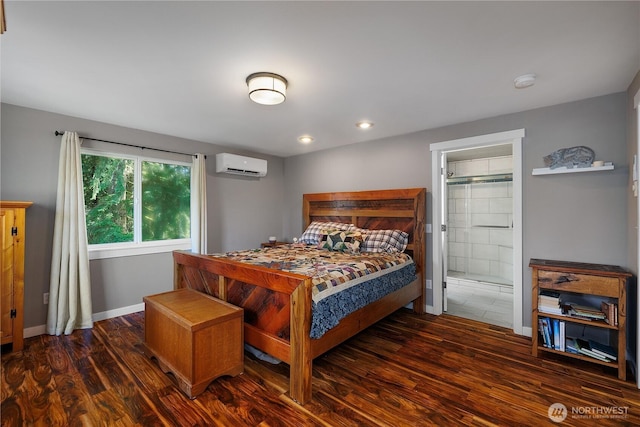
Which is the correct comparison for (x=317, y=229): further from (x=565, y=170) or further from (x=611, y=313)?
(x=611, y=313)

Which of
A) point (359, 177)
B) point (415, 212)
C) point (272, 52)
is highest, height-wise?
point (272, 52)

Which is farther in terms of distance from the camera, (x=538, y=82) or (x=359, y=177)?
(x=359, y=177)

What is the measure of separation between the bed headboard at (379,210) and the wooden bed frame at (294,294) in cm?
1

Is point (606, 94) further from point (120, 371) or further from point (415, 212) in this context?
point (120, 371)

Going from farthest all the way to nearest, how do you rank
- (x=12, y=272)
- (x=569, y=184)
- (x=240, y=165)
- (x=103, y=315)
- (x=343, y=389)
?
(x=240, y=165) < (x=103, y=315) < (x=569, y=184) < (x=12, y=272) < (x=343, y=389)

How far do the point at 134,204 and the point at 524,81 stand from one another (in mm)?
4293

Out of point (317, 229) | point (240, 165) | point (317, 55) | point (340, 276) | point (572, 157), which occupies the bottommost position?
point (340, 276)

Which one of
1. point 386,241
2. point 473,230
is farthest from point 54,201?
point 473,230

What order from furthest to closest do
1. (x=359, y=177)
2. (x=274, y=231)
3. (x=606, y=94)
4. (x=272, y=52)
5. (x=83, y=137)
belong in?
1. (x=274, y=231)
2. (x=359, y=177)
3. (x=83, y=137)
4. (x=606, y=94)
5. (x=272, y=52)

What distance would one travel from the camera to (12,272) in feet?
8.06

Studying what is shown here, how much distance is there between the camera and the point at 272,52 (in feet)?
5.94

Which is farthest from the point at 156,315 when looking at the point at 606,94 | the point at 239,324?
the point at 606,94

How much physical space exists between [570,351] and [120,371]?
3649mm

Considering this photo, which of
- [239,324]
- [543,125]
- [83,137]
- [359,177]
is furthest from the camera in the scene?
[359,177]
